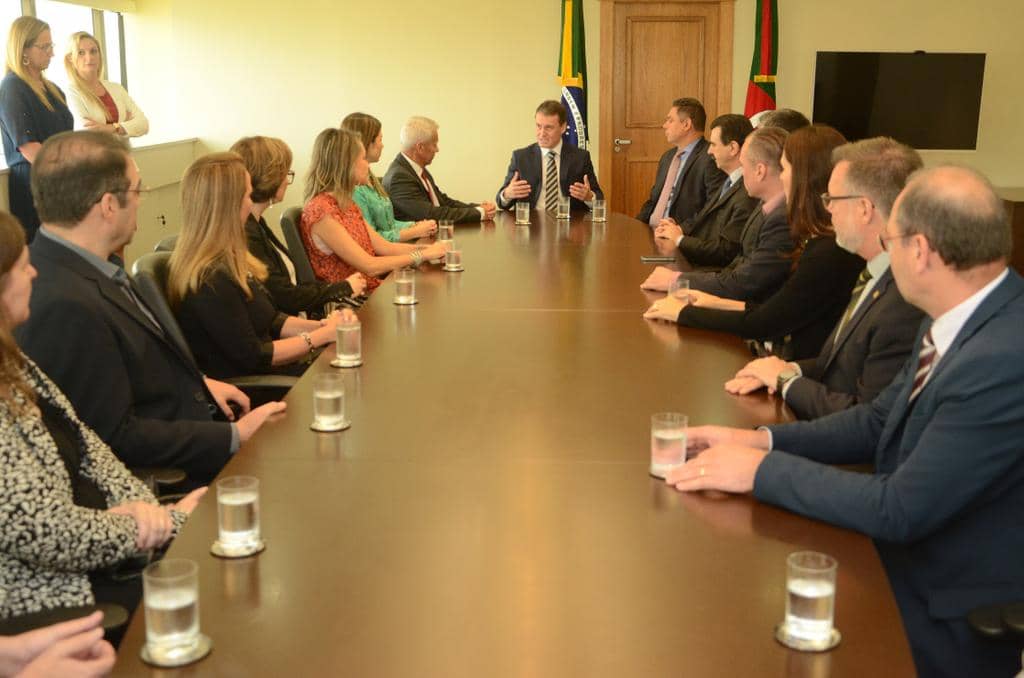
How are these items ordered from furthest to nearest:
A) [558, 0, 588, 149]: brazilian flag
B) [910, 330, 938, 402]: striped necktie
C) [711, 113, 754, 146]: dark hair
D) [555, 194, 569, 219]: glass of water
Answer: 1. [558, 0, 588, 149]: brazilian flag
2. [555, 194, 569, 219]: glass of water
3. [711, 113, 754, 146]: dark hair
4. [910, 330, 938, 402]: striped necktie

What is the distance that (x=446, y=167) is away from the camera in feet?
31.9

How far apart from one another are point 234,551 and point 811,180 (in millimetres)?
2331

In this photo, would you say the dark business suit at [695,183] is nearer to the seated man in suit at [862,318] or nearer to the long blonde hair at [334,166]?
the long blonde hair at [334,166]

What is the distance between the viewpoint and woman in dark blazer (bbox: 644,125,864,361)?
350 cm

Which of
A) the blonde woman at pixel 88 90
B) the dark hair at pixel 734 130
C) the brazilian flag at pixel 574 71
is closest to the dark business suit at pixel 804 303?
the dark hair at pixel 734 130

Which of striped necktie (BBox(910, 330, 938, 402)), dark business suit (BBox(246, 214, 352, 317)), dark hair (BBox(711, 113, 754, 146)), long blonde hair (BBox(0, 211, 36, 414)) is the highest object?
dark hair (BBox(711, 113, 754, 146))

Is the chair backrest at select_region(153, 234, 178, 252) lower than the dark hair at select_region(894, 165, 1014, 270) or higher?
lower

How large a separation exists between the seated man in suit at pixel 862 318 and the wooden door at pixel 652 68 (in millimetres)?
6699

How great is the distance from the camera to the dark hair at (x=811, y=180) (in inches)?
137

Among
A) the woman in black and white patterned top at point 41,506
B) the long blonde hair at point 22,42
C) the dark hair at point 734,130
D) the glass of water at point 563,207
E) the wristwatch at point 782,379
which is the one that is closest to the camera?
the woman in black and white patterned top at point 41,506

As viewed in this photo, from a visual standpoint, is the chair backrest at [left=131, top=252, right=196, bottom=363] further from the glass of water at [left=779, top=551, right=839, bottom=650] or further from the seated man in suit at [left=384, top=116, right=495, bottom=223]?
the seated man in suit at [left=384, top=116, right=495, bottom=223]

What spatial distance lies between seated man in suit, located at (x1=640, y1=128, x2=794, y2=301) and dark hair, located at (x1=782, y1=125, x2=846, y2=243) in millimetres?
521

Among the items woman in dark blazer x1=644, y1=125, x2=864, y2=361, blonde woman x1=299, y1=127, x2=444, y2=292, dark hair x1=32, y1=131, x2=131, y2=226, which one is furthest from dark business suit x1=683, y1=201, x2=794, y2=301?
dark hair x1=32, y1=131, x2=131, y2=226

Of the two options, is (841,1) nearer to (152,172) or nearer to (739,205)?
(739,205)
